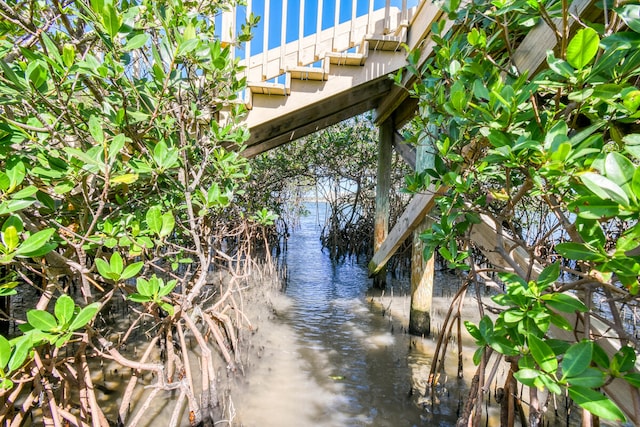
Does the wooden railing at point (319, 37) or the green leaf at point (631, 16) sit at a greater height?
the wooden railing at point (319, 37)

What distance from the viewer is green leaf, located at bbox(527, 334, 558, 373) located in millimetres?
705

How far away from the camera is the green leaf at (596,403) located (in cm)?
60

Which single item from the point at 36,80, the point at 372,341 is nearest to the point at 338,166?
the point at 372,341

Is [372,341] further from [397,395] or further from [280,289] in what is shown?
[280,289]

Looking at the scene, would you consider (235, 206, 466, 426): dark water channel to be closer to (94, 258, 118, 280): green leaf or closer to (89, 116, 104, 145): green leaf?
(94, 258, 118, 280): green leaf

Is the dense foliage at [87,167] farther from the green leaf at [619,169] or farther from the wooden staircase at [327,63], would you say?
the green leaf at [619,169]

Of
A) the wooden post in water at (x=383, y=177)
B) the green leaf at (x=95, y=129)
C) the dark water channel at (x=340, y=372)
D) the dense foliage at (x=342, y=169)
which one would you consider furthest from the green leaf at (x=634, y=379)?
the dense foliage at (x=342, y=169)

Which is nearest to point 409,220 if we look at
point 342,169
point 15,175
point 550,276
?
point 550,276

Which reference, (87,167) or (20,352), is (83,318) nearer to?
(20,352)

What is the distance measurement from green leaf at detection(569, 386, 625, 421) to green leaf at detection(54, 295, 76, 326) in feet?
3.89

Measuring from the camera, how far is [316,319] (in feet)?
13.0

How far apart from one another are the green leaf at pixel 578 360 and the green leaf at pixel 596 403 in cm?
3

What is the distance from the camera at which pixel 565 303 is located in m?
0.77

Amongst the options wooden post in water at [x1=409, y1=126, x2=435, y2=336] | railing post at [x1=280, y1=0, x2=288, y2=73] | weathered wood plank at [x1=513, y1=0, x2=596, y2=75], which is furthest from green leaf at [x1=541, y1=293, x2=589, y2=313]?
railing post at [x1=280, y1=0, x2=288, y2=73]
